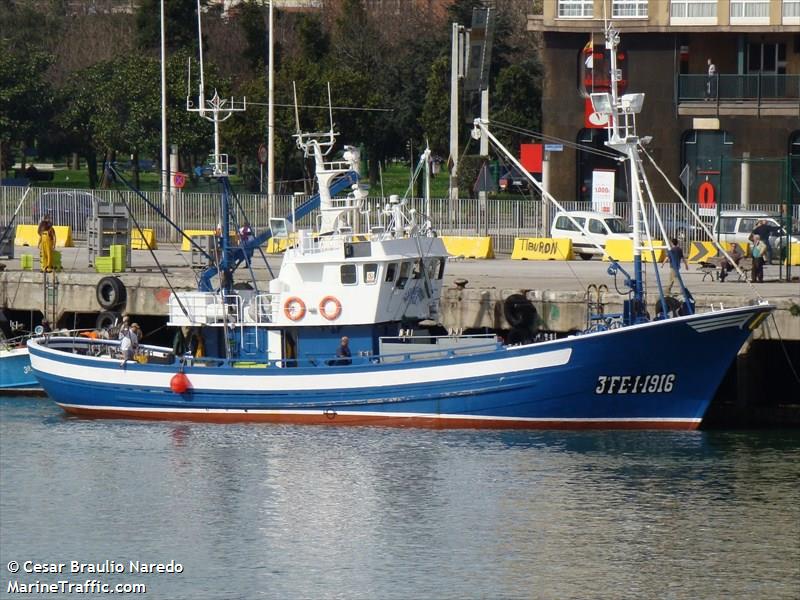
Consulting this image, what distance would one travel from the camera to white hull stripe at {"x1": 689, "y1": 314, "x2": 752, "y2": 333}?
31.6 metres

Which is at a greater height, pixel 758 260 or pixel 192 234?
pixel 192 234

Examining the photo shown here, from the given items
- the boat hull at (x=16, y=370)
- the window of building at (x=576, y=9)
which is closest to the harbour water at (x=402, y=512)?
the boat hull at (x=16, y=370)

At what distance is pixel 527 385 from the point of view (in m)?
32.3

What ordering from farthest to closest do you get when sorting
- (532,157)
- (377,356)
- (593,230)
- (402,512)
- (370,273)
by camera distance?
(532,157)
(593,230)
(370,273)
(377,356)
(402,512)

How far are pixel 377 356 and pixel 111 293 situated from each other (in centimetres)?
940

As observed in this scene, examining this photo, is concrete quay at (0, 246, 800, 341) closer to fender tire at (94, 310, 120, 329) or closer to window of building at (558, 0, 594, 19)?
fender tire at (94, 310, 120, 329)

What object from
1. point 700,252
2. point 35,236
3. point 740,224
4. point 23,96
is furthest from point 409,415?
point 23,96

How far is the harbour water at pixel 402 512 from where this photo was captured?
2394 cm

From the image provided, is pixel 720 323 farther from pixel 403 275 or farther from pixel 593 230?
pixel 593 230

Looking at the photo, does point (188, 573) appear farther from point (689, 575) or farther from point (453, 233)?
point (453, 233)

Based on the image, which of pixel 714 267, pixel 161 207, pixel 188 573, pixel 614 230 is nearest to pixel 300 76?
pixel 161 207

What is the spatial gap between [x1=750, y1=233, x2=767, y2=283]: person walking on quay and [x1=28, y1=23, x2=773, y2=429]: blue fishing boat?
18.3 ft

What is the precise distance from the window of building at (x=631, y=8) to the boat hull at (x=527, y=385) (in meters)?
29.7

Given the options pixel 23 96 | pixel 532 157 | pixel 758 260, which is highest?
pixel 23 96
